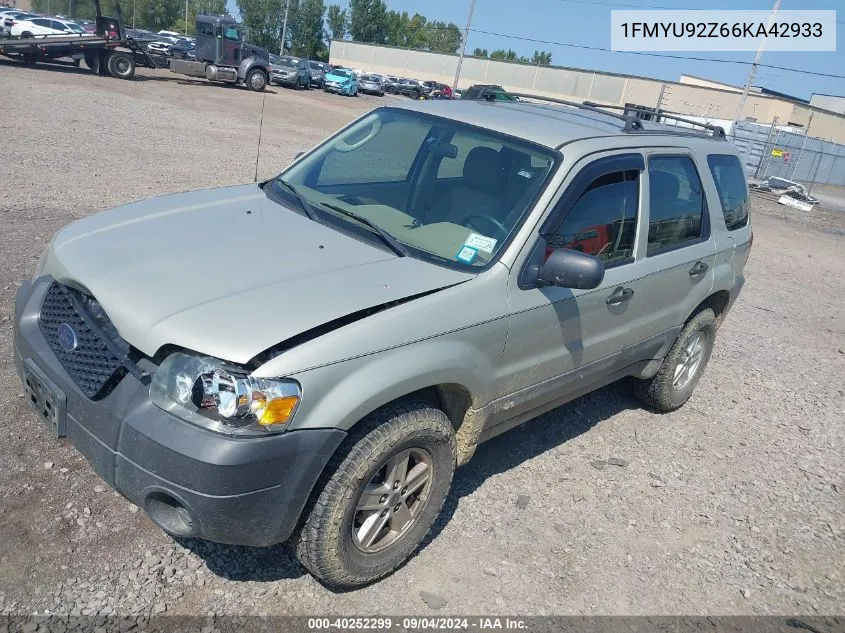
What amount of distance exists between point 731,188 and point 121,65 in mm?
27240

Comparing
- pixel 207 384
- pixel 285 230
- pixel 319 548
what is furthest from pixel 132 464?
pixel 285 230

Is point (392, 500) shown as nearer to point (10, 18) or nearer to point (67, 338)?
point (67, 338)

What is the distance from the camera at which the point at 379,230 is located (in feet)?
11.0

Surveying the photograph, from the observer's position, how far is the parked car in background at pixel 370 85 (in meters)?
47.8

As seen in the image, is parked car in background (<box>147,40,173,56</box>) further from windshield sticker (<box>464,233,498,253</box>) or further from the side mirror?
the side mirror

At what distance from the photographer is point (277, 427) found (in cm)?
242

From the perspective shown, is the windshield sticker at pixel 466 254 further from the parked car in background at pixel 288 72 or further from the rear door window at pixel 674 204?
the parked car in background at pixel 288 72

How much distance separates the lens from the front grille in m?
2.61

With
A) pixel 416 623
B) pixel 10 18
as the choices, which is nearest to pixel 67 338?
pixel 416 623

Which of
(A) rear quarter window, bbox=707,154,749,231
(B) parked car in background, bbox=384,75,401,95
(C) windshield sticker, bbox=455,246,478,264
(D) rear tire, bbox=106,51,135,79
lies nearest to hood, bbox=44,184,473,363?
(C) windshield sticker, bbox=455,246,478,264

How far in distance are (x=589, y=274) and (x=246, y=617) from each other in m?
2.05

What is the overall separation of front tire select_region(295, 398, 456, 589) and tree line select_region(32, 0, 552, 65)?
82.3 meters

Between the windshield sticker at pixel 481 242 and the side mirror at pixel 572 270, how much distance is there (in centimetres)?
27

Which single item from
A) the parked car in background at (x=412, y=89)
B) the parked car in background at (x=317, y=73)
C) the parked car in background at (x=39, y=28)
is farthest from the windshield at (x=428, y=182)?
the parked car in background at (x=412, y=89)
